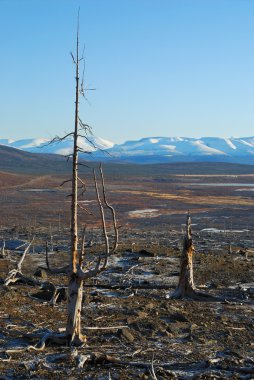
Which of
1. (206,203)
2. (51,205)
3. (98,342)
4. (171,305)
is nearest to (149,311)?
(171,305)

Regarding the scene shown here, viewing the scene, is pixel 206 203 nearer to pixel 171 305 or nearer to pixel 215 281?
pixel 215 281

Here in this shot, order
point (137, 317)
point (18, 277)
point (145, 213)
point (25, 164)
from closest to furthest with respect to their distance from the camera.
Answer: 1. point (137, 317)
2. point (18, 277)
3. point (145, 213)
4. point (25, 164)

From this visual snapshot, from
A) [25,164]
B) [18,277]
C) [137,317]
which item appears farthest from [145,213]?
[25,164]

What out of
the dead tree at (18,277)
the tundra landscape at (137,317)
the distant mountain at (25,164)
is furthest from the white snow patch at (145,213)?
the distant mountain at (25,164)

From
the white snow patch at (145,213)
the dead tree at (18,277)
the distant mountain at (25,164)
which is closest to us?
the dead tree at (18,277)

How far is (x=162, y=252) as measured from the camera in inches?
1121

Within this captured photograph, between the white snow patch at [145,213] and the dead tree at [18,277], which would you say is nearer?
the dead tree at [18,277]

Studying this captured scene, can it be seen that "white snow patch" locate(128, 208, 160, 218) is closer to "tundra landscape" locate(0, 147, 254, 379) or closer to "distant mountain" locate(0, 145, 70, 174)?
"tundra landscape" locate(0, 147, 254, 379)

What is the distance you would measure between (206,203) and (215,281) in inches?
2128

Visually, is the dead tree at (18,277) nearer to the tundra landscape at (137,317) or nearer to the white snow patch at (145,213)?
the tundra landscape at (137,317)

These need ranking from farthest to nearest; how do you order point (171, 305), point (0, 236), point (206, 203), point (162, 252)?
point (206, 203) → point (0, 236) → point (162, 252) → point (171, 305)

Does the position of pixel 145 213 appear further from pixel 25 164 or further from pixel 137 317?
pixel 25 164

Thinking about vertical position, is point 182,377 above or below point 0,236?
above

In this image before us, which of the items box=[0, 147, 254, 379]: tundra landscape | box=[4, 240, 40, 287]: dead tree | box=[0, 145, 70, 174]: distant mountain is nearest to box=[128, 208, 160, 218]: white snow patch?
box=[0, 147, 254, 379]: tundra landscape
